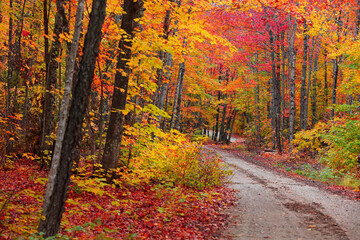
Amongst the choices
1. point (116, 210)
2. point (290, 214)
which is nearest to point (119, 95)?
point (116, 210)

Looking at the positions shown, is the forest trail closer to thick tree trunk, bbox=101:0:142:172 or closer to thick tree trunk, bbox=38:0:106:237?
thick tree trunk, bbox=38:0:106:237

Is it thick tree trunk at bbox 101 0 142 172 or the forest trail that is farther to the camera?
thick tree trunk at bbox 101 0 142 172

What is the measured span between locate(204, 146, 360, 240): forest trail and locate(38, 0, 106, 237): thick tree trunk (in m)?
3.35

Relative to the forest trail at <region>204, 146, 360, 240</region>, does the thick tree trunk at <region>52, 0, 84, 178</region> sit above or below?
above

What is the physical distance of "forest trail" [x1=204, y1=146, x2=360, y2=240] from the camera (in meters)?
5.71

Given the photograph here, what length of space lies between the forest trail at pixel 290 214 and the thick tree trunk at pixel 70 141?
335cm

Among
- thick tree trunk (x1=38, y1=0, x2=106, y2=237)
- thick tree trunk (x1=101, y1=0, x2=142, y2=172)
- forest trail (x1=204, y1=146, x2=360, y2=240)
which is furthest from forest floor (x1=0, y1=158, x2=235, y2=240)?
thick tree trunk (x1=101, y1=0, x2=142, y2=172)

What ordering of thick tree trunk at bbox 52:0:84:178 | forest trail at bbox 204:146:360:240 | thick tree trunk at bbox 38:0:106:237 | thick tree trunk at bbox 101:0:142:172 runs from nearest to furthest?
1. thick tree trunk at bbox 38:0:106:237
2. thick tree trunk at bbox 52:0:84:178
3. forest trail at bbox 204:146:360:240
4. thick tree trunk at bbox 101:0:142:172

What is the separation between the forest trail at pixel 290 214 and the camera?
571 centimetres

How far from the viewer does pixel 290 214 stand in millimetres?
7020

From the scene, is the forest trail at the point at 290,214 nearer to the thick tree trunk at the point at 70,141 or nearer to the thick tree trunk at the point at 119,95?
the thick tree trunk at the point at 70,141

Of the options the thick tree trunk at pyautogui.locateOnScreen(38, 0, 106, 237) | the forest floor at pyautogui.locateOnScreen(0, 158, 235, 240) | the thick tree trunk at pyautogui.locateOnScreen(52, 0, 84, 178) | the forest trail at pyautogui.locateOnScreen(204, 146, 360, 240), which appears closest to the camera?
the thick tree trunk at pyautogui.locateOnScreen(38, 0, 106, 237)

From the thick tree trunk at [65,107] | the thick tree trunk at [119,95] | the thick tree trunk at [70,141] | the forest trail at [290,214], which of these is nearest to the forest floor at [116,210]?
the thick tree trunk at [70,141]

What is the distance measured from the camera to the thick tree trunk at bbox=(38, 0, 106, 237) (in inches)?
151
